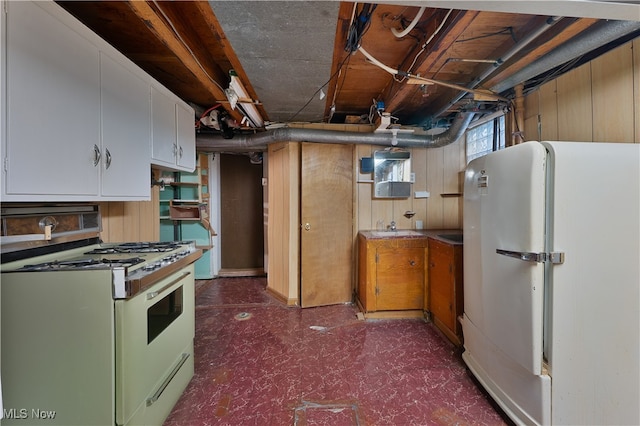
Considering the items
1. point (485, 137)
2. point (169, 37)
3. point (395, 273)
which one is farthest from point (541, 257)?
point (169, 37)

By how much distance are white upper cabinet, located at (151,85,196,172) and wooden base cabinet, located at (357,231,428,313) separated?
1.99 metres

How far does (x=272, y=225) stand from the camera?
330 cm

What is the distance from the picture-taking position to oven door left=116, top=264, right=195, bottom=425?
1.09 metres

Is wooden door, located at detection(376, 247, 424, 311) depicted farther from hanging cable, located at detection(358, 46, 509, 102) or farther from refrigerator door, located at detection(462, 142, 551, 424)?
hanging cable, located at detection(358, 46, 509, 102)

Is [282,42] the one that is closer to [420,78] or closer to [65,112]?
[420,78]

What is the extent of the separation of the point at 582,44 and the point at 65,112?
2741 mm

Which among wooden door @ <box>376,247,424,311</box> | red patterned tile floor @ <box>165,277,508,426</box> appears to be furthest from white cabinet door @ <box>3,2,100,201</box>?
wooden door @ <box>376,247,424,311</box>

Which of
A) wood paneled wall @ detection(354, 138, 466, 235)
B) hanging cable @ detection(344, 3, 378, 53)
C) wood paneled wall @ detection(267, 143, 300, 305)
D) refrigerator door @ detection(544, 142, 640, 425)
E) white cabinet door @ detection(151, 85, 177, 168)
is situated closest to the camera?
refrigerator door @ detection(544, 142, 640, 425)

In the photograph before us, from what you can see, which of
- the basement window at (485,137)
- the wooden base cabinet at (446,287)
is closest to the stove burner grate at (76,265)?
the wooden base cabinet at (446,287)

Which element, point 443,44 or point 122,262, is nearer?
point 122,262

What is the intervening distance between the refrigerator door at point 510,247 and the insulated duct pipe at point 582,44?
0.70m

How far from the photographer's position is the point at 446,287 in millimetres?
2256

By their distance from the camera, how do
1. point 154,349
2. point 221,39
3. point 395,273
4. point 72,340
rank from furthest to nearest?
point 395,273 → point 221,39 → point 154,349 → point 72,340

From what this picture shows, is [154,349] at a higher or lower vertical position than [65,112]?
lower
